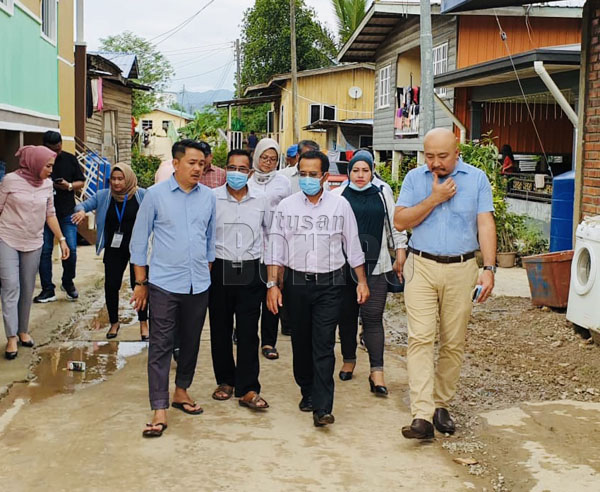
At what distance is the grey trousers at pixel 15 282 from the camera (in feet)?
23.0

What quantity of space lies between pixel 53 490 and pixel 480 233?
9.58 feet

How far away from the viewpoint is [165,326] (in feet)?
17.4

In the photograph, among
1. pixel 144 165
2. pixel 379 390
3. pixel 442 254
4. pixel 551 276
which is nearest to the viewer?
pixel 442 254

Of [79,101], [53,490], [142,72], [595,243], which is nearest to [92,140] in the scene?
[79,101]

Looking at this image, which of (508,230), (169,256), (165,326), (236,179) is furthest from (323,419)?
(508,230)

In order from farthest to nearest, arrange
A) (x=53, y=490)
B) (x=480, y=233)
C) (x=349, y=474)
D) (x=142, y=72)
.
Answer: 1. (x=142, y=72)
2. (x=480, y=233)
3. (x=349, y=474)
4. (x=53, y=490)

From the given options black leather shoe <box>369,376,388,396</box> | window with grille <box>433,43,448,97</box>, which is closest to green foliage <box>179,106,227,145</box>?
window with grille <box>433,43,448,97</box>

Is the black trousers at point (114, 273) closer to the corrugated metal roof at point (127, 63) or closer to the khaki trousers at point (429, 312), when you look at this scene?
the khaki trousers at point (429, 312)

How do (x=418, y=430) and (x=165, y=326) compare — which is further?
(x=165, y=326)

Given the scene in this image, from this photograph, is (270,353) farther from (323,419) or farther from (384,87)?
(384,87)

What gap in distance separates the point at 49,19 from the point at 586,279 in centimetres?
1115

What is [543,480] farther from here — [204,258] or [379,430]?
[204,258]

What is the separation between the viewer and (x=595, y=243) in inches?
281

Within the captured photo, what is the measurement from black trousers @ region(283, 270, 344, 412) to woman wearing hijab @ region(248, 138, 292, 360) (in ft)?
5.72
